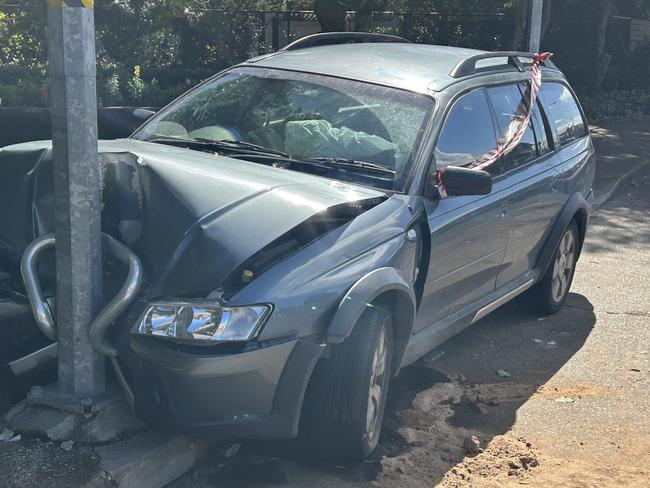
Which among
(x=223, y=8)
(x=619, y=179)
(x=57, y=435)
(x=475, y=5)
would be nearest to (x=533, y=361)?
(x=57, y=435)

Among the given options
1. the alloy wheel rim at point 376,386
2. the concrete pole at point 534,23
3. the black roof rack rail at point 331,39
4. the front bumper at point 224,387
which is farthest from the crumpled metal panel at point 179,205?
the concrete pole at point 534,23

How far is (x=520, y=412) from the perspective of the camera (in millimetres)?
5090

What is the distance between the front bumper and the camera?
11.8 ft

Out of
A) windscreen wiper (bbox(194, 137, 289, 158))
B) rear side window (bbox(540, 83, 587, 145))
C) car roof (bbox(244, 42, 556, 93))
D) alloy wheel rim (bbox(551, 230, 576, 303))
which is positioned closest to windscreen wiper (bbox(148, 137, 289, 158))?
windscreen wiper (bbox(194, 137, 289, 158))

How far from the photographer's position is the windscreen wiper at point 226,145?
493 cm

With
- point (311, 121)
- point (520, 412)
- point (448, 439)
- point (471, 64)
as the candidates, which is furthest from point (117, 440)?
point (471, 64)

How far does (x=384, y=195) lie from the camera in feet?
14.8

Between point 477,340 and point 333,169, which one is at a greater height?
point 333,169

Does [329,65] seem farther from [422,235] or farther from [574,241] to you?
[574,241]

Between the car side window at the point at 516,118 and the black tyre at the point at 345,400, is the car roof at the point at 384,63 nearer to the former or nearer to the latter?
the car side window at the point at 516,118

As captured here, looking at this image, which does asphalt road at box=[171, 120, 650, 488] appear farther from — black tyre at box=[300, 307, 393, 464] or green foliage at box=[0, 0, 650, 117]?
green foliage at box=[0, 0, 650, 117]

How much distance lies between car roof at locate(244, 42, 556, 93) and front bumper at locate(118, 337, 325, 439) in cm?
204

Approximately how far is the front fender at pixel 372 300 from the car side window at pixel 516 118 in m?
1.58

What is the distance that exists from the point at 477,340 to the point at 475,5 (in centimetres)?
1483
